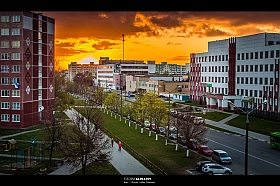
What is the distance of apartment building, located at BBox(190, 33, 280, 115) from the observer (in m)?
12.8

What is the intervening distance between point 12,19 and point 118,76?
42.7ft

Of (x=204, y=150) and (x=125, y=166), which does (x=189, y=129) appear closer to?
(x=204, y=150)

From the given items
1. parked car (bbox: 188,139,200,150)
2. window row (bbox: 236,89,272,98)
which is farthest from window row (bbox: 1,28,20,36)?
window row (bbox: 236,89,272,98)

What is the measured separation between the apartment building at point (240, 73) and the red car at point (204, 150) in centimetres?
575

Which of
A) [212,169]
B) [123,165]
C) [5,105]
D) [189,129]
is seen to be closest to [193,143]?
[189,129]

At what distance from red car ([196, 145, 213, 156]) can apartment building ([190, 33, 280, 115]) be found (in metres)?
5.75

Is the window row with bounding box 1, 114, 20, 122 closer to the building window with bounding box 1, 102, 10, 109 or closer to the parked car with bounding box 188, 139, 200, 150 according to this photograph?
the building window with bounding box 1, 102, 10, 109

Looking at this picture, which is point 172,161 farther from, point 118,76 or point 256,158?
point 118,76

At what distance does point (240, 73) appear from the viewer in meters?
15.0

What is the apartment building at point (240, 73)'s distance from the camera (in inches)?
504

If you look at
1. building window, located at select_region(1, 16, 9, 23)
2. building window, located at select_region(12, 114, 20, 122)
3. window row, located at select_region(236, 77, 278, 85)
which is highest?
building window, located at select_region(1, 16, 9, 23)

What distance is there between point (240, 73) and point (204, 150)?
28.2 feet

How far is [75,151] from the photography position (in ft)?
18.0
